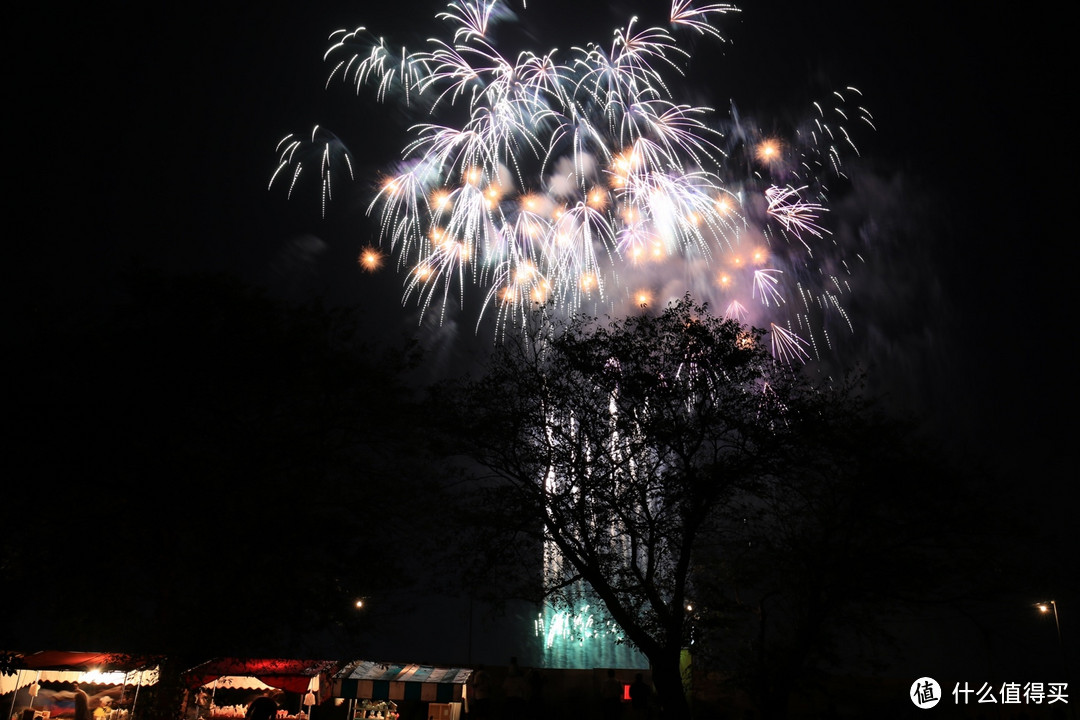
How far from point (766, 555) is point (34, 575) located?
17.2 metres

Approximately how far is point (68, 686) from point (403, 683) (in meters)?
9.55

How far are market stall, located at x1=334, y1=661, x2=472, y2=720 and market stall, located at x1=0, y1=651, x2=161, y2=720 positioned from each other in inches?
182

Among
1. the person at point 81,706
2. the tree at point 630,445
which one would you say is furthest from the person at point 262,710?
the person at point 81,706

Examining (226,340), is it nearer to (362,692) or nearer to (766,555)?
(362,692)

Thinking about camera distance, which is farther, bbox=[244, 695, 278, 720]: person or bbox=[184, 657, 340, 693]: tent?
bbox=[184, 657, 340, 693]: tent

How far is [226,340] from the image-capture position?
14203mm

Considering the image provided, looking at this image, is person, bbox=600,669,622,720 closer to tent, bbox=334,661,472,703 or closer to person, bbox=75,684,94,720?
tent, bbox=334,661,472,703

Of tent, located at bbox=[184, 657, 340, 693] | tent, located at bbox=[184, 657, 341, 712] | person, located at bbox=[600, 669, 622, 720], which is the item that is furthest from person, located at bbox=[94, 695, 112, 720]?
person, located at bbox=[600, 669, 622, 720]

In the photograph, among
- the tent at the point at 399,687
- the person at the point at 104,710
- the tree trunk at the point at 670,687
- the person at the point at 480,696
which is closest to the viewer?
the tree trunk at the point at 670,687

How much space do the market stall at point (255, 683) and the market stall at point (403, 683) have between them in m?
0.60

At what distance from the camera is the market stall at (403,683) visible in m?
17.1

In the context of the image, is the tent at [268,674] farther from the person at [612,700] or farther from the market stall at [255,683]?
the person at [612,700]

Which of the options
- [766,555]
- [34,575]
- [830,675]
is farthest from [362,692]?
[830,675]

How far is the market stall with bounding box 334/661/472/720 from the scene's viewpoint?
17141 millimetres
